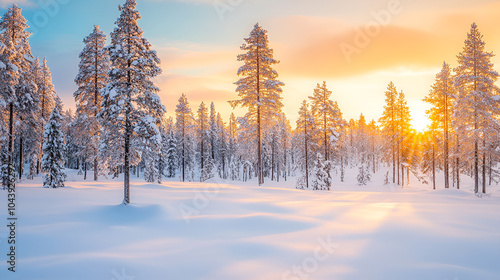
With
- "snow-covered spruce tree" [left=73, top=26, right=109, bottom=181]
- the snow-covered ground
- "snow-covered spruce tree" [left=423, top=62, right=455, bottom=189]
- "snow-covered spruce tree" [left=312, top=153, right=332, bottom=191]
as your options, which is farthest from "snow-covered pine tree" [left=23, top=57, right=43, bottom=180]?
"snow-covered spruce tree" [left=423, top=62, right=455, bottom=189]

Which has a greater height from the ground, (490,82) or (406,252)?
(490,82)

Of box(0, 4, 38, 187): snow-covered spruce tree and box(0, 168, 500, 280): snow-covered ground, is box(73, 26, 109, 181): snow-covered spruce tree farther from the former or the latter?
box(0, 168, 500, 280): snow-covered ground

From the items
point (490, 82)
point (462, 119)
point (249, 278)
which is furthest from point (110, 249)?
point (490, 82)

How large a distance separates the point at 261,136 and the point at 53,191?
50.1ft

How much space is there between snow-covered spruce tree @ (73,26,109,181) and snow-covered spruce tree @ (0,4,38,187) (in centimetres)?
353

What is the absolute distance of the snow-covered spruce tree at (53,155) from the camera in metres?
18.1

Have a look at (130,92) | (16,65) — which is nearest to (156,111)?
(130,92)

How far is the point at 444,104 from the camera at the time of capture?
3234 cm

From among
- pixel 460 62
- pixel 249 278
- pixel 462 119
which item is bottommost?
pixel 249 278

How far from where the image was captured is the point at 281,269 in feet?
24.1

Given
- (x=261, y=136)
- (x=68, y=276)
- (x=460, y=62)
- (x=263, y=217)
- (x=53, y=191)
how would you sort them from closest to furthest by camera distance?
(x=68, y=276)
(x=263, y=217)
(x=53, y=191)
(x=261, y=136)
(x=460, y=62)

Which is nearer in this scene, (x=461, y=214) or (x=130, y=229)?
(x=130, y=229)

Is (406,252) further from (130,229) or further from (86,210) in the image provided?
(86,210)

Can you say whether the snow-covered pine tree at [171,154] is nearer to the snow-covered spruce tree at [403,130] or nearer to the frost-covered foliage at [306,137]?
the frost-covered foliage at [306,137]
